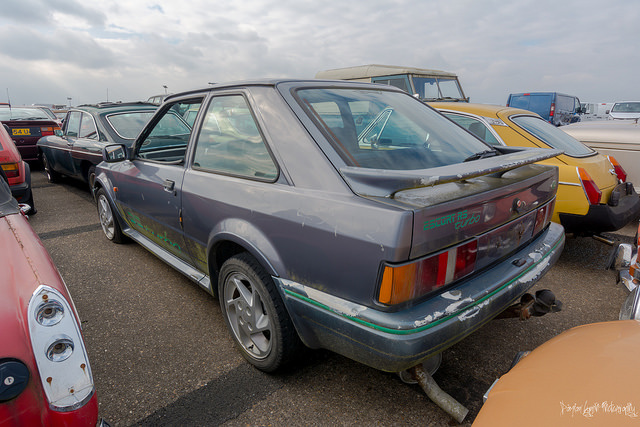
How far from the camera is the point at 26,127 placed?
27.2 feet

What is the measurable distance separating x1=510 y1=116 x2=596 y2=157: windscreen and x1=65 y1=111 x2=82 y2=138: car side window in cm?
644

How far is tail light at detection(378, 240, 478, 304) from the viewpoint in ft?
4.78

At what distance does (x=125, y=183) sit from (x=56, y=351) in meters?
2.39

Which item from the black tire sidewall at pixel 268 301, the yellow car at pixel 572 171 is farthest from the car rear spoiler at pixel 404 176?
the yellow car at pixel 572 171

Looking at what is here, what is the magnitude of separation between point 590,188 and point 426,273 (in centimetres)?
277

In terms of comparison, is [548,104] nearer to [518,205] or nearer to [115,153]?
[518,205]

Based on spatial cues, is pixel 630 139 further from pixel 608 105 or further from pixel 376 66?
pixel 608 105

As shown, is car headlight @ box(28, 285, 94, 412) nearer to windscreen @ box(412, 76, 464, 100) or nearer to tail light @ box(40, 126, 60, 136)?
windscreen @ box(412, 76, 464, 100)

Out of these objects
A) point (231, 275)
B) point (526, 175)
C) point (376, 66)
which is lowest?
point (231, 275)

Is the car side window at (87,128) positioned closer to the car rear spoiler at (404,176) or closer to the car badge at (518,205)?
the car rear spoiler at (404,176)

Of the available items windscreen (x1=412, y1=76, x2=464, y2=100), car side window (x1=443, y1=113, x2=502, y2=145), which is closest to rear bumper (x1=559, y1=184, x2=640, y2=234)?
car side window (x1=443, y1=113, x2=502, y2=145)

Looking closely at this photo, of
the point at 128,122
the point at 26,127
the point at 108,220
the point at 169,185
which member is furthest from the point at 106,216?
the point at 26,127

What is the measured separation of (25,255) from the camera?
1557 mm

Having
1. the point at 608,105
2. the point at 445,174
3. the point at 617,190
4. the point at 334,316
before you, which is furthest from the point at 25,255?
the point at 608,105
